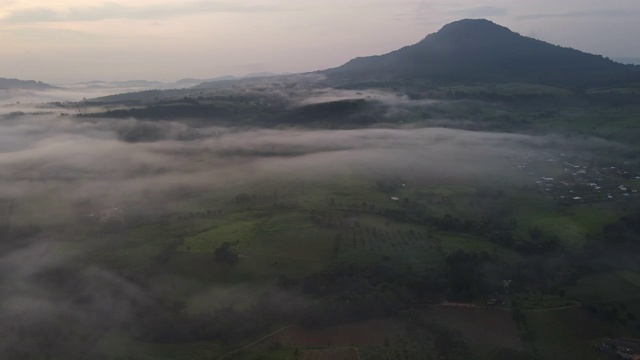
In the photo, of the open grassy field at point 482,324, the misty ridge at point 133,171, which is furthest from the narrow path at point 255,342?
the open grassy field at point 482,324

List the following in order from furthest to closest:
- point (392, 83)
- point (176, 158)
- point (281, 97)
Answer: point (392, 83)
point (281, 97)
point (176, 158)

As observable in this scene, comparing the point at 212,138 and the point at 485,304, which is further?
the point at 212,138

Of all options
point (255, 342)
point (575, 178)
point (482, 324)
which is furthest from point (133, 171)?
point (575, 178)

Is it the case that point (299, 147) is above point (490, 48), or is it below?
below

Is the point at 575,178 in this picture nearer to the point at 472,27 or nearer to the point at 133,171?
the point at 133,171

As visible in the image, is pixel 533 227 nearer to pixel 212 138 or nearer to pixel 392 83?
pixel 212 138

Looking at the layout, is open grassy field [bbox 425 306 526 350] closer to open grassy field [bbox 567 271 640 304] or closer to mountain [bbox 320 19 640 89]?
open grassy field [bbox 567 271 640 304]

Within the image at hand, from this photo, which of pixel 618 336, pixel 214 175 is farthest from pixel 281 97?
pixel 618 336
